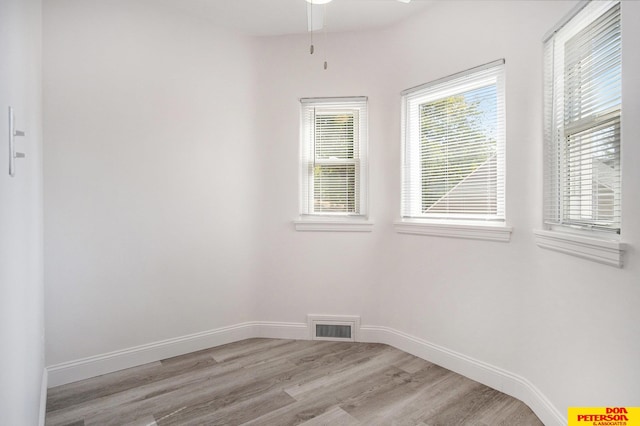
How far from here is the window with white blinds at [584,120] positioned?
5.01 ft

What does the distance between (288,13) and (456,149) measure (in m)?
1.69

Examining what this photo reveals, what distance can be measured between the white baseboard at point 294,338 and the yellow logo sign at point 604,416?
143 millimetres

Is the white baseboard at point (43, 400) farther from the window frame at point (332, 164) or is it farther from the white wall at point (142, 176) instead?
the window frame at point (332, 164)

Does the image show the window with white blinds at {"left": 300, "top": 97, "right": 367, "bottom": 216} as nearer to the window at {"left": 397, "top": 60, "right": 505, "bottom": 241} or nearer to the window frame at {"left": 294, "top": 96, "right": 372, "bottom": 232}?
the window frame at {"left": 294, "top": 96, "right": 372, "bottom": 232}

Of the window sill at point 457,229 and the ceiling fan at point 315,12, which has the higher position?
the ceiling fan at point 315,12

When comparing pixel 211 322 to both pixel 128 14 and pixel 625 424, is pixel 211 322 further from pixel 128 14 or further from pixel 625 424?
pixel 625 424

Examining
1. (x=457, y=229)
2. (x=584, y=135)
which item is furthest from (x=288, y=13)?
(x=584, y=135)

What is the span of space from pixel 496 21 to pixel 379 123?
110 centimetres

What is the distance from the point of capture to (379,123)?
307cm

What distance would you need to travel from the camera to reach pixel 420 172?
2.90 meters

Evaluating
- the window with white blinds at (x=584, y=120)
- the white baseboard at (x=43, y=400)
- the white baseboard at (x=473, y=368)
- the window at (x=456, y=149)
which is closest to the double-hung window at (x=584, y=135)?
the window with white blinds at (x=584, y=120)

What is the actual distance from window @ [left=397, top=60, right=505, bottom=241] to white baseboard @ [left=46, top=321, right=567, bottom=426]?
3.11ft

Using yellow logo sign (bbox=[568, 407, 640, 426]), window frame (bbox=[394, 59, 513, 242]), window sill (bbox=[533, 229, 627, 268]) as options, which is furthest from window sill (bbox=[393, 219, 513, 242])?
yellow logo sign (bbox=[568, 407, 640, 426])

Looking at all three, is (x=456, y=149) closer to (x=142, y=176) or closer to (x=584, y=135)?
(x=584, y=135)
